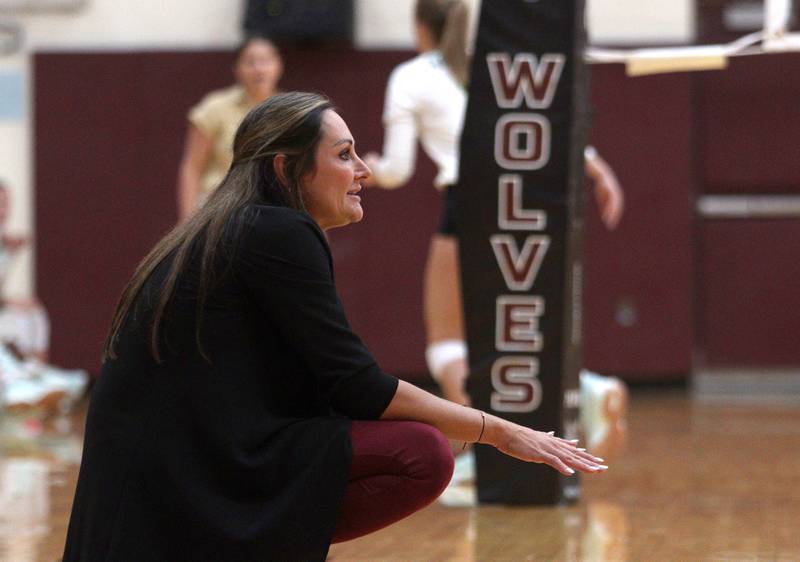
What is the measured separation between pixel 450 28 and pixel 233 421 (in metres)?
2.66

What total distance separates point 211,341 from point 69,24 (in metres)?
5.72

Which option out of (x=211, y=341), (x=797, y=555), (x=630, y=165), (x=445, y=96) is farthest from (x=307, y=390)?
(x=630, y=165)

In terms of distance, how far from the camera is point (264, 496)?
239cm

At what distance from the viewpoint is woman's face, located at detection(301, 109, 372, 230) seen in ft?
8.42

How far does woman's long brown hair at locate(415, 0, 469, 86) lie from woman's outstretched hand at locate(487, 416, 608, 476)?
8.10 ft

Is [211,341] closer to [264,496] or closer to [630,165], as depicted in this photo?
[264,496]

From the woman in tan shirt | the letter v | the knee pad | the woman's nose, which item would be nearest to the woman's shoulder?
the woman's nose

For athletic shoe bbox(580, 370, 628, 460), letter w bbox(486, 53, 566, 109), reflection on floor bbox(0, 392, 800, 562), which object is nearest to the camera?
reflection on floor bbox(0, 392, 800, 562)

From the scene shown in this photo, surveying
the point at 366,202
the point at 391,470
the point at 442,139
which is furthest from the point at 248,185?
the point at 366,202

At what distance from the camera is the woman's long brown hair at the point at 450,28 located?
4.74 meters

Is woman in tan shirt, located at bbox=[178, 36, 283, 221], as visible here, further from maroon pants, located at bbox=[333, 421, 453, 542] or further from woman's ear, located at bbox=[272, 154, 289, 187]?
maroon pants, located at bbox=[333, 421, 453, 542]

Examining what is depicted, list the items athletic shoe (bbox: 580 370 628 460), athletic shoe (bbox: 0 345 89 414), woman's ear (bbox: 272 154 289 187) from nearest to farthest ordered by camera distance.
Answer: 1. woman's ear (bbox: 272 154 289 187)
2. athletic shoe (bbox: 580 370 628 460)
3. athletic shoe (bbox: 0 345 89 414)

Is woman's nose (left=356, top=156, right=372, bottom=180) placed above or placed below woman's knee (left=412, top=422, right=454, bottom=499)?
above

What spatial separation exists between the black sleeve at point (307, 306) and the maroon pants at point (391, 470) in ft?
0.20
